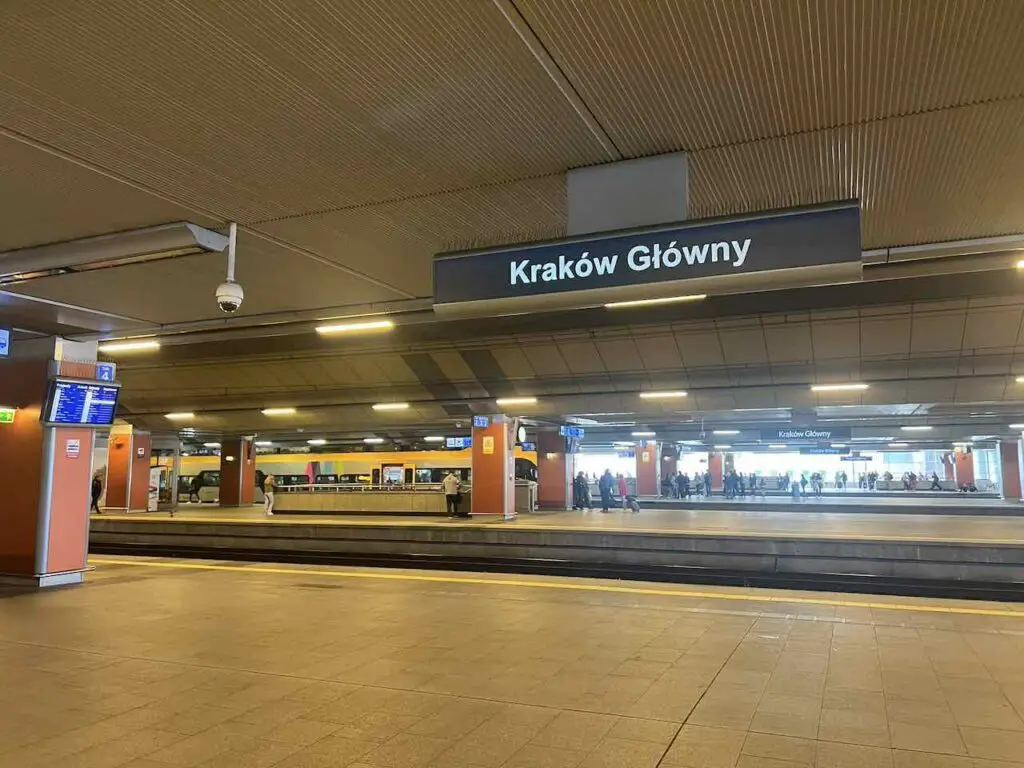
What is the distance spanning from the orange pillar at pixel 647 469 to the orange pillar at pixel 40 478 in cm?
3237

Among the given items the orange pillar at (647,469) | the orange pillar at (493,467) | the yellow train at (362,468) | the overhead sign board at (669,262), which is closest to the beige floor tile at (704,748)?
the overhead sign board at (669,262)

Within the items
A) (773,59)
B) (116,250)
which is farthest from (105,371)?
(773,59)

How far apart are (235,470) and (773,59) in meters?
34.5

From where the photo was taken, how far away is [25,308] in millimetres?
9266

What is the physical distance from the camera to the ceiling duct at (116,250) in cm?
634

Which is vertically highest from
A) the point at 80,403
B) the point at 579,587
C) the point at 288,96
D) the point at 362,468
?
the point at 288,96

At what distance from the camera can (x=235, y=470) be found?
34.3 m

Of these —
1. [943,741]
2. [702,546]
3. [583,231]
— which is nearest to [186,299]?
[583,231]

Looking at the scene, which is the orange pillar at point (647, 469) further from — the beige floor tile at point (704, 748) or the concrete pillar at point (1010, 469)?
the beige floor tile at point (704, 748)

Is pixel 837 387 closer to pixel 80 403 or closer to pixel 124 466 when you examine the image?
pixel 80 403

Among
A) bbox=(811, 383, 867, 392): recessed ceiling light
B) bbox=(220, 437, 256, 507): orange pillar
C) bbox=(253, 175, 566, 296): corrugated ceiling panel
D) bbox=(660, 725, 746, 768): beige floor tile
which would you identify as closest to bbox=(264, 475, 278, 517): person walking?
bbox=(220, 437, 256, 507): orange pillar

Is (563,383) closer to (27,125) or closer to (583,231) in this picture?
(583,231)

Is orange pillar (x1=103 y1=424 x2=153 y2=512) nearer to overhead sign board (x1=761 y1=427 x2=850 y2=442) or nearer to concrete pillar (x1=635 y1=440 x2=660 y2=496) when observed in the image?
overhead sign board (x1=761 y1=427 x2=850 y2=442)

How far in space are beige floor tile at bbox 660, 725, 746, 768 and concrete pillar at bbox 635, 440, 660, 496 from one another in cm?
3605
